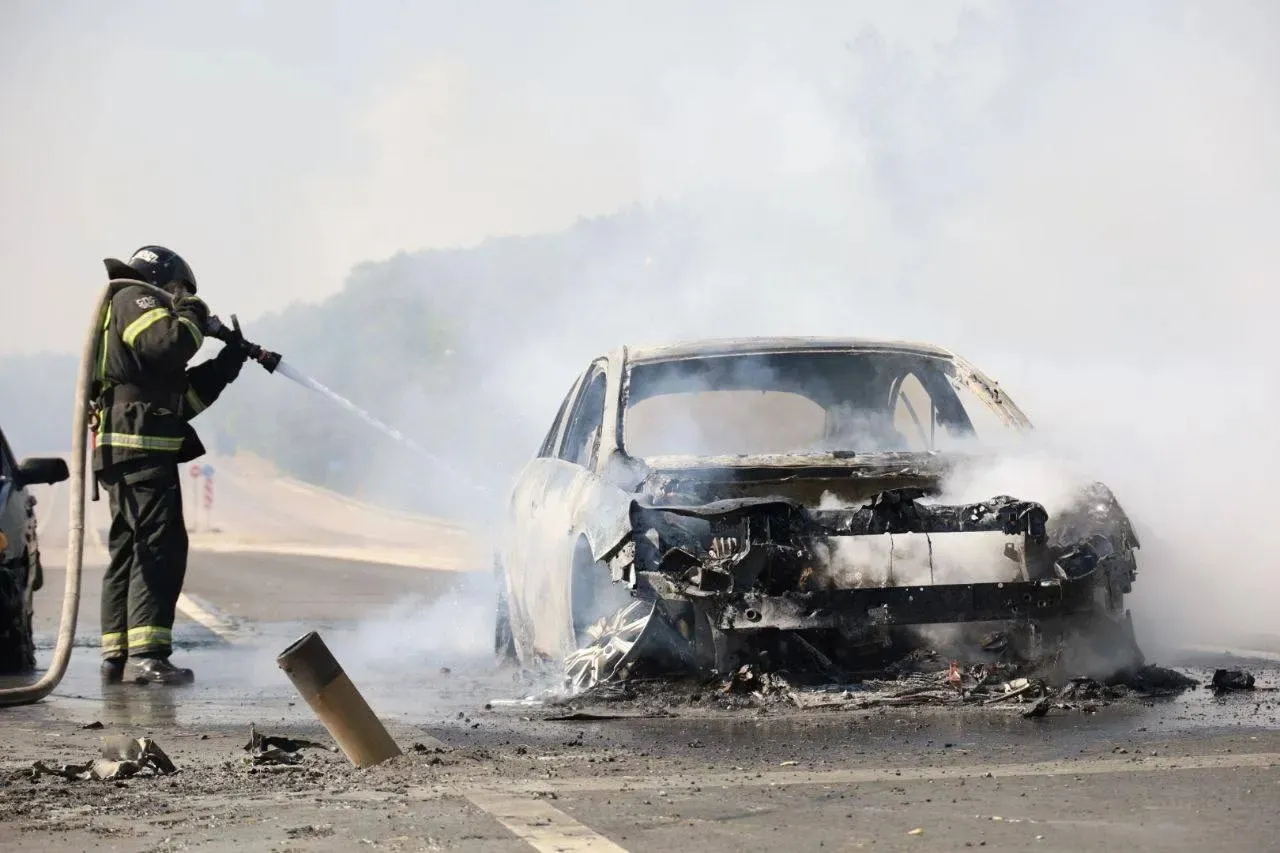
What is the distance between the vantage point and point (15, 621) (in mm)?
9867

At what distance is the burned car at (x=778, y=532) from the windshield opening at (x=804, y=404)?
0.01 m

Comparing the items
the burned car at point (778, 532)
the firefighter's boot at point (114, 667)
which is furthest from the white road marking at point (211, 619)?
the burned car at point (778, 532)

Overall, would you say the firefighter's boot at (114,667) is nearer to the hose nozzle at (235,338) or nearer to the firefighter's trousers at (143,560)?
the firefighter's trousers at (143,560)

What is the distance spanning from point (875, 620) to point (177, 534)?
161 inches

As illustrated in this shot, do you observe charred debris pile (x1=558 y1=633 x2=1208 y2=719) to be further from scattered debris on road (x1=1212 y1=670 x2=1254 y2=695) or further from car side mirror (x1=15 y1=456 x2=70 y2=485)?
car side mirror (x1=15 y1=456 x2=70 y2=485)

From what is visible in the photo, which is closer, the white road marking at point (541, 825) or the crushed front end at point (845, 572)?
the white road marking at point (541, 825)

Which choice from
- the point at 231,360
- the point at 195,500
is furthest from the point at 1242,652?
the point at 195,500

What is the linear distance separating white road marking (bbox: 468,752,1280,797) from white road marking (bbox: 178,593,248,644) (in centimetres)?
731

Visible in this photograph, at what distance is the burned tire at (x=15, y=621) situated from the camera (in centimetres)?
968

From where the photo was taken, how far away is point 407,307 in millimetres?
59906

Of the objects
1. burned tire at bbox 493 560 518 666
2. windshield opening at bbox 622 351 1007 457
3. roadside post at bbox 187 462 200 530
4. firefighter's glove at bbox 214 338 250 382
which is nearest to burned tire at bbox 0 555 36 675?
firefighter's glove at bbox 214 338 250 382

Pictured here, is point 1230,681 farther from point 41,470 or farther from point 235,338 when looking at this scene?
point 41,470

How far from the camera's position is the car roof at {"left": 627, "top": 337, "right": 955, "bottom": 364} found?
9.16 metres

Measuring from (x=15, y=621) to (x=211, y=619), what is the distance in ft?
14.5
